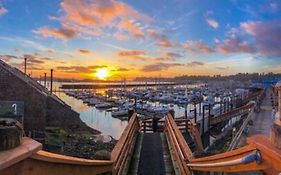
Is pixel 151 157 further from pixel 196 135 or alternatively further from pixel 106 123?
pixel 106 123

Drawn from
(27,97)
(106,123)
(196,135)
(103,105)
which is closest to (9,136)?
(196,135)

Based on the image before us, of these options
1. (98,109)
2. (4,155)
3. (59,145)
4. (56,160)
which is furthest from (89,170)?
(98,109)

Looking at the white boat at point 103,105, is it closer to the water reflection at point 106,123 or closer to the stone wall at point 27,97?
the water reflection at point 106,123

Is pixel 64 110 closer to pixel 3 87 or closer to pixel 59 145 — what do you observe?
pixel 59 145

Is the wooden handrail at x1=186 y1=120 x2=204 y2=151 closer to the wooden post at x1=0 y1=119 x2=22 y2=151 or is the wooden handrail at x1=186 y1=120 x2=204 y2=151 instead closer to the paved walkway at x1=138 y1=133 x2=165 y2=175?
the paved walkway at x1=138 y1=133 x2=165 y2=175

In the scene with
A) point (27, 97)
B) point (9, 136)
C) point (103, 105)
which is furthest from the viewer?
point (103, 105)

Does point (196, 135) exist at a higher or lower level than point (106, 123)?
higher

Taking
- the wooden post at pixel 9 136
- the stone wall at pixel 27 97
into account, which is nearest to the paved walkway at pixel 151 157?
the wooden post at pixel 9 136

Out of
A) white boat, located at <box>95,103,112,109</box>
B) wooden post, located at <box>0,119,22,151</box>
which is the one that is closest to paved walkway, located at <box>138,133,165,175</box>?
wooden post, located at <box>0,119,22,151</box>

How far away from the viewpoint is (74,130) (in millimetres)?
36438

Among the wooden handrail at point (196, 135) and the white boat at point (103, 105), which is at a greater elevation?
the wooden handrail at point (196, 135)

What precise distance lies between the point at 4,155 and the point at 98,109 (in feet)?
255

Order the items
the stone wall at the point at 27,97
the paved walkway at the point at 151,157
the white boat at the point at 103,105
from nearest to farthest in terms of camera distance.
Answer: the paved walkway at the point at 151,157 < the stone wall at the point at 27,97 < the white boat at the point at 103,105

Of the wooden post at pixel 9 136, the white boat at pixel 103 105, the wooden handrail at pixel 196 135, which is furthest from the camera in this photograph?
the white boat at pixel 103 105
